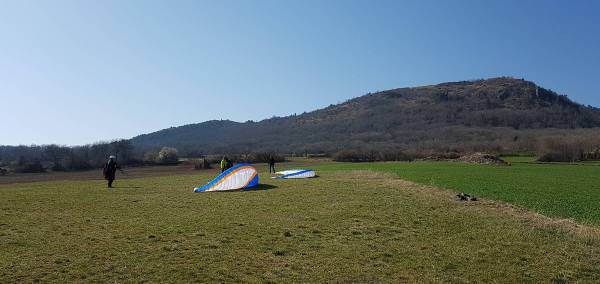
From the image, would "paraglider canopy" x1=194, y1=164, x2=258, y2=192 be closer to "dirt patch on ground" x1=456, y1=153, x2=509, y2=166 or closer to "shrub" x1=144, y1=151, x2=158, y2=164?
"dirt patch on ground" x1=456, y1=153, x2=509, y2=166

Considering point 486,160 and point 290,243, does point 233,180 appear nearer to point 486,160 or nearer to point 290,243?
point 290,243

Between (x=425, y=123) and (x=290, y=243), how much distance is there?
155200mm

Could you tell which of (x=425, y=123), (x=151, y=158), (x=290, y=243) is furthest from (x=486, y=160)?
(x=425, y=123)

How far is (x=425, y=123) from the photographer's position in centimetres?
15888

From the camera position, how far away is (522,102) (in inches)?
6870

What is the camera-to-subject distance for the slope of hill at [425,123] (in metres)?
135

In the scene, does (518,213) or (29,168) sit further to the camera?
(29,168)

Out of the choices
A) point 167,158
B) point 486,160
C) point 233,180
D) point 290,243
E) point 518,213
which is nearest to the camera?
point 290,243

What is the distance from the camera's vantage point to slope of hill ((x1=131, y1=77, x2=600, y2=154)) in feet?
444

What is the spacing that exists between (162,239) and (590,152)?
81070 mm

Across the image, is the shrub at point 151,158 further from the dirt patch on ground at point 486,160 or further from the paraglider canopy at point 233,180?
the paraglider canopy at point 233,180

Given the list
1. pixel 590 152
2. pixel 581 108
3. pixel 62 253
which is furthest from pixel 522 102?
pixel 62 253

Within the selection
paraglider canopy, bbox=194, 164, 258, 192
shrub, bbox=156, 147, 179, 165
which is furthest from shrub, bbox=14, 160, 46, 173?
paraglider canopy, bbox=194, 164, 258, 192

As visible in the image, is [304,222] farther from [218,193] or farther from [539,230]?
[218,193]
